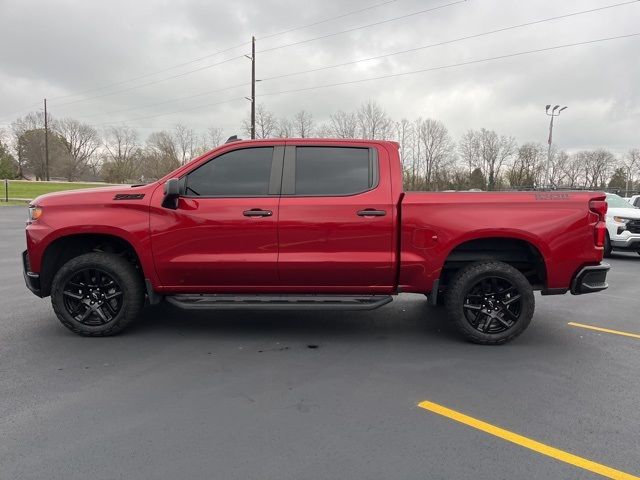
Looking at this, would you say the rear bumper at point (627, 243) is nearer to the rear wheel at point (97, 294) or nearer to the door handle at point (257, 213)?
the door handle at point (257, 213)

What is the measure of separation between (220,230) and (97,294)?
150cm

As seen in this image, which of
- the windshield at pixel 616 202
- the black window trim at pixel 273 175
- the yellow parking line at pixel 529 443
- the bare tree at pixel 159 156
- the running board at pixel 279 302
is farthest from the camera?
the bare tree at pixel 159 156

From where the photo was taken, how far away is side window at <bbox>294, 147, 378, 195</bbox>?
187 inches

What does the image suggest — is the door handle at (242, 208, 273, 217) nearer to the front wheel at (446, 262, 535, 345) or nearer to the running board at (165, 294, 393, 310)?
the running board at (165, 294, 393, 310)

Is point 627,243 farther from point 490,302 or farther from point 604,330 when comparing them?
point 490,302

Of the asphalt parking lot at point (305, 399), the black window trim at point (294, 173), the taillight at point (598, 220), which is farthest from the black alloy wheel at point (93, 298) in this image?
the taillight at point (598, 220)

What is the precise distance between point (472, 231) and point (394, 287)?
96 cm

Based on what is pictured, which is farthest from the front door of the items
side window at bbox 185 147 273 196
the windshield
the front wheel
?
the windshield

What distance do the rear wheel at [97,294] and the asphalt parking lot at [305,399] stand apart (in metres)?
0.18

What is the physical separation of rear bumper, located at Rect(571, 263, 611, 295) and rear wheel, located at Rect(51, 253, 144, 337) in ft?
14.7

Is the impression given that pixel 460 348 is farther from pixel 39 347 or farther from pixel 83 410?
pixel 39 347

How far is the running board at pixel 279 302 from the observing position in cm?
459

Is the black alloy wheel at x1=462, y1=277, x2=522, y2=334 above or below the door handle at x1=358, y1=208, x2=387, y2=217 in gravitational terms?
below

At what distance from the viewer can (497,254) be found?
16.2ft
